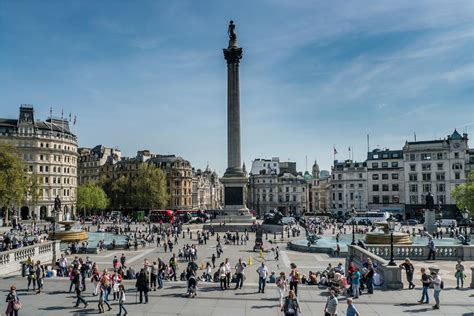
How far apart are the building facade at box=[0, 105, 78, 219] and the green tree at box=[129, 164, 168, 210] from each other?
15062mm

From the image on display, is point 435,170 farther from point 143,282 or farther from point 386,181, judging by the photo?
point 143,282

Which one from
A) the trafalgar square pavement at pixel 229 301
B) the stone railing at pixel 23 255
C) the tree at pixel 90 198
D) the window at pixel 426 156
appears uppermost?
the window at pixel 426 156

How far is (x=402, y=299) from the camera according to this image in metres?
18.5

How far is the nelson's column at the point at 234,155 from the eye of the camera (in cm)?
7094

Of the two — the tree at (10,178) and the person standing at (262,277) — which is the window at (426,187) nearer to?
the tree at (10,178)

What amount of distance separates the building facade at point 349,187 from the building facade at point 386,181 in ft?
12.8

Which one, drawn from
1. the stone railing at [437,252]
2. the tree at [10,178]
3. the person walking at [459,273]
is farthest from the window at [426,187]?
the tree at [10,178]

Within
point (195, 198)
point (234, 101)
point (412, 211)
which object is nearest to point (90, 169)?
point (195, 198)

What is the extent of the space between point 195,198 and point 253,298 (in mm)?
126803

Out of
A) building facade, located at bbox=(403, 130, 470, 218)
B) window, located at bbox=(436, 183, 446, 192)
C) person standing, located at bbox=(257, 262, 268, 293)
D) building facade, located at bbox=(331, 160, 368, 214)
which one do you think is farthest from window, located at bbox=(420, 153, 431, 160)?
person standing, located at bbox=(257, 262, 268, 293)

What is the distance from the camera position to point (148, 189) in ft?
343

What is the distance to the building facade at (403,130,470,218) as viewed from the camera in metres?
91.0

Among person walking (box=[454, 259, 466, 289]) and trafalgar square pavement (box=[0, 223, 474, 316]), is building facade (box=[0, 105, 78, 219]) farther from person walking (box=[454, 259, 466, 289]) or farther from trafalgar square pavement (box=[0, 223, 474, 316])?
person walking (box=[454, 259, 466, 289])

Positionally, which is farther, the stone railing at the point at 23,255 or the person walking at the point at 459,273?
the stone railing at the point at 23,255
